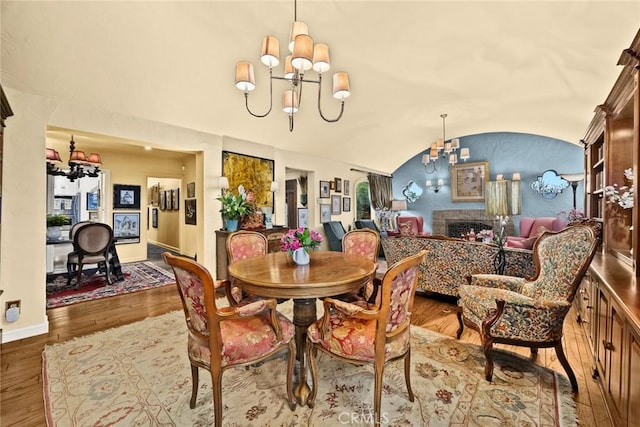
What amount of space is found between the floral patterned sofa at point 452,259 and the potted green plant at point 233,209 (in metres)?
2.16

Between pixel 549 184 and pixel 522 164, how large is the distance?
0.79 meters

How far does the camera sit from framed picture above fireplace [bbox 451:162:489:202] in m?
7.79

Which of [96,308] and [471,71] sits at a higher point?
[471,71]

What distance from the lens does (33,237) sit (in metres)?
2.86

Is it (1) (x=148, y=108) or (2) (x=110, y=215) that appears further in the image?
(2) (x=110, y=215)

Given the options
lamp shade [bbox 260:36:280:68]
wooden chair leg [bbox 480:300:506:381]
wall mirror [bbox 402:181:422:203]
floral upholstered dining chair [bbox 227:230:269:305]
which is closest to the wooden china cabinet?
wooden chair leg [bbox 480:300:506:381]

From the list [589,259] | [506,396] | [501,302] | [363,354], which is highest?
[589,259]

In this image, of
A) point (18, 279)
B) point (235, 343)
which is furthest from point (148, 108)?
point (235, 343)

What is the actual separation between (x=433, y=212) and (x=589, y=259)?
6.82 meters

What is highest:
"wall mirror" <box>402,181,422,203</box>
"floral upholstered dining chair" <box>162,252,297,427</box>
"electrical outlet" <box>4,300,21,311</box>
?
"wall mirror" <box>402,181,422,203</box>

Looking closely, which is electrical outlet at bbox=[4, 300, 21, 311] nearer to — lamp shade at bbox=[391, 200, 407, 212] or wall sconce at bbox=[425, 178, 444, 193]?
lamp shade at bbox=[391, 200, 407, 212]

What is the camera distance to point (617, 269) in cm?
210

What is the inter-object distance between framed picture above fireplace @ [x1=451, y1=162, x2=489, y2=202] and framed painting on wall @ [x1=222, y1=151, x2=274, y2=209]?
222 inches

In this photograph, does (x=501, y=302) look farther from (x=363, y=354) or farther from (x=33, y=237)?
(x=33, y=237)
